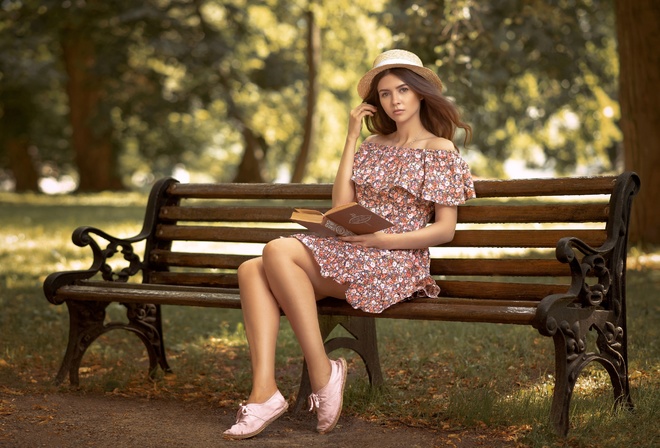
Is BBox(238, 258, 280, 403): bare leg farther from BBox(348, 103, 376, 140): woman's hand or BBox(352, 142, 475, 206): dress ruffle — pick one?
BBox(348, 103, 376, 140): woman's hand

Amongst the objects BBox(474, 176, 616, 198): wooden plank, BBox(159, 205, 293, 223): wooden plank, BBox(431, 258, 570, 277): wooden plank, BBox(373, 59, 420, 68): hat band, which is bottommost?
BBox(431, 258, 570, 277): wooden plank

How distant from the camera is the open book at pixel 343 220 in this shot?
4484mm

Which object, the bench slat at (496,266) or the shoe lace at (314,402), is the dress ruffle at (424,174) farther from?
the shoe lace at (314,402)

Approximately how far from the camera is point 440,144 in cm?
496

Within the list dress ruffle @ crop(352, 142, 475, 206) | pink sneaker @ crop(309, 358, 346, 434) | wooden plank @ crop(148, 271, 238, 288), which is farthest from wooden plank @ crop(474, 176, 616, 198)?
wooden plank @ crop(148, 271, 238, 288)

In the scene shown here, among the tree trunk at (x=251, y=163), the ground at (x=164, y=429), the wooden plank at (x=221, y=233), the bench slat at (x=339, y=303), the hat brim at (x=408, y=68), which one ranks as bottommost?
the ground at (x=164, y=429)

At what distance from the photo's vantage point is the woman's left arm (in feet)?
15.4

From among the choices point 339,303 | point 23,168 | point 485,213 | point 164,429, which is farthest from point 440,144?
point 23,168

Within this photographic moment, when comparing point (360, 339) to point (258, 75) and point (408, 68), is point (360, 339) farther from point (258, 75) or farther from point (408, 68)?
point (258, 75)

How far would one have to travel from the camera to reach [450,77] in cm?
1125

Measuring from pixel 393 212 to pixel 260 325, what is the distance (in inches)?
35.5

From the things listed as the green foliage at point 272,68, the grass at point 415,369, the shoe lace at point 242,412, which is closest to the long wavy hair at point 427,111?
the grass at point 415,369

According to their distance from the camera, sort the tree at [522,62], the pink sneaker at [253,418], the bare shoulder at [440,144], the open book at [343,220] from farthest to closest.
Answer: the tree at [522,62], the bare shoulder at [440,144], the open book at [343,220], the pink sneaker at [253,418]

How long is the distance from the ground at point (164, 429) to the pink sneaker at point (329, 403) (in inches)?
2.1
